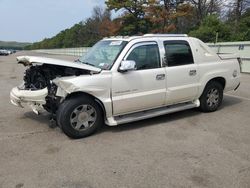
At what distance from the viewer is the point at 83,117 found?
539cm

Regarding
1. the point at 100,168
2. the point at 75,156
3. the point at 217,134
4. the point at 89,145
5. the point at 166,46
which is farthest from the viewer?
the point at 166,46

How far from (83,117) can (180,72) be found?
224 centimetres

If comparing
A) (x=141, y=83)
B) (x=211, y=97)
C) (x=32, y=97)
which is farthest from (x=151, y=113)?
(x=32, y=97)

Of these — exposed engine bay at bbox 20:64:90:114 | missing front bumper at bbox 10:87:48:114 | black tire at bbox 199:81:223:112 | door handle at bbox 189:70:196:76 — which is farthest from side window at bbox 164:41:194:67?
missing front bumper at bbox 10:87:48:114

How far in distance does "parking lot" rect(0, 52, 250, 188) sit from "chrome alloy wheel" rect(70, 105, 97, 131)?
0.24 m

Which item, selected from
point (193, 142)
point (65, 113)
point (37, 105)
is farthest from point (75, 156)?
point (193, 142)

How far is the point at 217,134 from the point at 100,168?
242 cm

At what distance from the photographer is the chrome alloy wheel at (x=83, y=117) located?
5.30 m

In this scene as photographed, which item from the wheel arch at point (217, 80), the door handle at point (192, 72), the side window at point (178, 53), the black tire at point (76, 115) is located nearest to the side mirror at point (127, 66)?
the black tire at point (76, 115)

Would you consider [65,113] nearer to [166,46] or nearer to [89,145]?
[89,145]

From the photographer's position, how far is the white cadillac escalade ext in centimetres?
530

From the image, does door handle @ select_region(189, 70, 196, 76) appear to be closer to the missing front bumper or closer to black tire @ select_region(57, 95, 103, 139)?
black tire @ select_region(57, 95, 103, 139)

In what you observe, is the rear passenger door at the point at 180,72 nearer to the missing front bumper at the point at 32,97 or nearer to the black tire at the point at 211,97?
the black tire at the point at 211,97

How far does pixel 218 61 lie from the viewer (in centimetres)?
710
